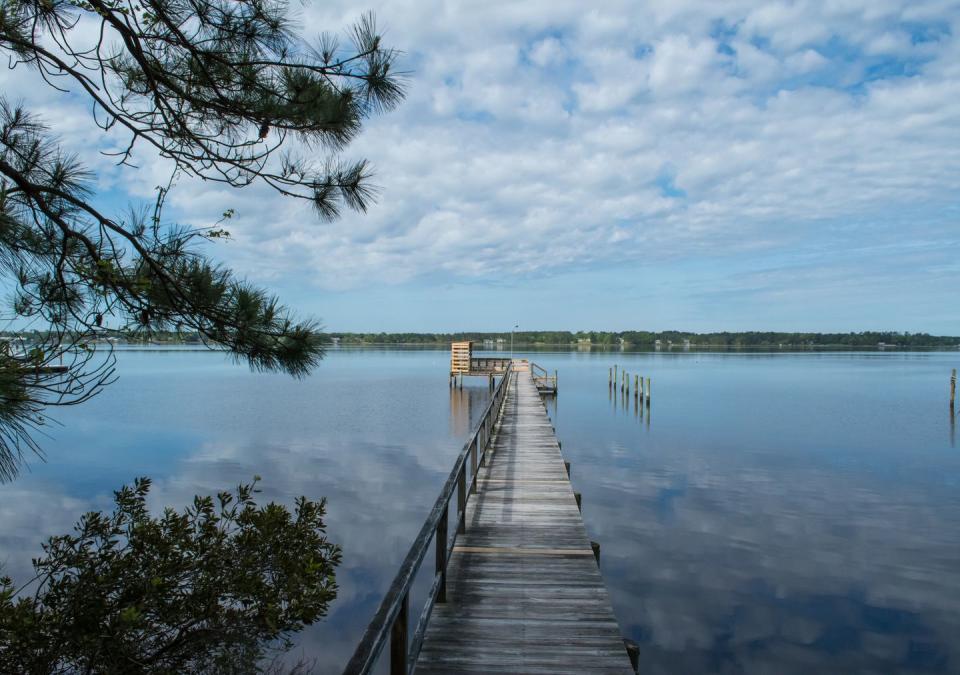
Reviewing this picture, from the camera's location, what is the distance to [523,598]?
16.0 feet

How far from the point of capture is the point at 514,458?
11047 millimetres

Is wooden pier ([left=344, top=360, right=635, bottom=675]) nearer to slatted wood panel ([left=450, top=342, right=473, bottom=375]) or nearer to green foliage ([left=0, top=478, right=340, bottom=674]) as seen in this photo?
green foliage ([left=0, top=478, right=340, bottom=674])

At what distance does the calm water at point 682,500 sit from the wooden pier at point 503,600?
88.0 inches

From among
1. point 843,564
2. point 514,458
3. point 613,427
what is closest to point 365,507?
point 514,458

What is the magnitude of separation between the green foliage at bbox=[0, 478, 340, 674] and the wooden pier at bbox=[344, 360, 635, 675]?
832 mm

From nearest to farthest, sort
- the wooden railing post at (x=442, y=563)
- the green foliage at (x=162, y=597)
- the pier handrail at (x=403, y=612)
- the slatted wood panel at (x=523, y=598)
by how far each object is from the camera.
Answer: the pier handrail at (x=403, y=612) < the green foliage at (x=162, y=597) < the slatted wood panel at (x=523, y=598) < the wooden railing post at (x=442, y=563)

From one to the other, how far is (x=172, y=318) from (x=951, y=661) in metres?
9.41

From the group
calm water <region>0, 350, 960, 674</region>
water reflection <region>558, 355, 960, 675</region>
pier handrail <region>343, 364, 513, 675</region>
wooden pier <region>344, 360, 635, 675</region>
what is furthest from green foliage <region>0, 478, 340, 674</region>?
water reflection <region>558, 355, 960, 675</region>

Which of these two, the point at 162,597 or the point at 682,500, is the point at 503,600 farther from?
the point at 682,500

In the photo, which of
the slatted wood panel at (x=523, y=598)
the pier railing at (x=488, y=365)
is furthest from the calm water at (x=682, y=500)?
the pier railing at (x=488, y=365)

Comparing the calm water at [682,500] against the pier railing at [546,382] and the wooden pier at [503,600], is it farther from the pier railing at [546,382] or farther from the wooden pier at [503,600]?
the pier railing at [546,382]

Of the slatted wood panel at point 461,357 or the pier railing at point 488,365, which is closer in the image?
the pier railing at point 488,365

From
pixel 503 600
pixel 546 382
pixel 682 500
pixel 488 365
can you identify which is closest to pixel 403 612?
pixel 503 600

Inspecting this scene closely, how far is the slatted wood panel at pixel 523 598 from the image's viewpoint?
3.93 m
